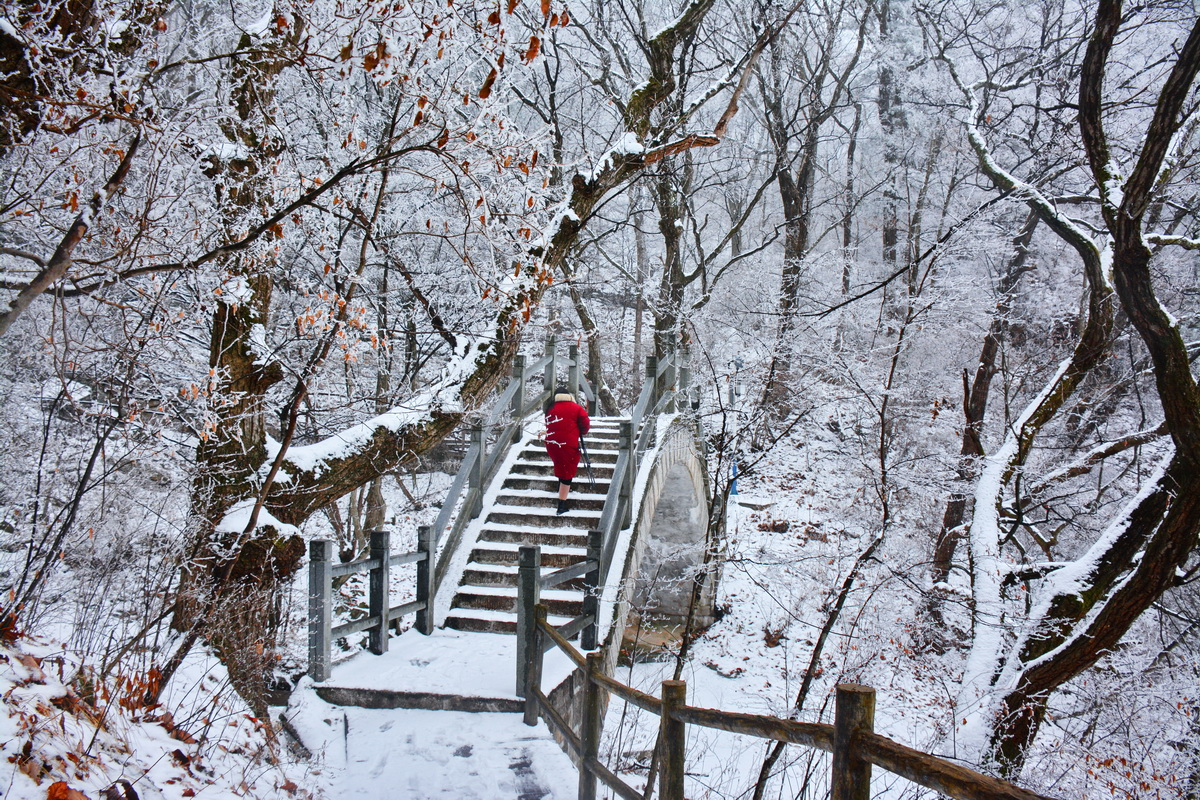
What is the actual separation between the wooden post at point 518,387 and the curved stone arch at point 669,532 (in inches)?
A: 79.3

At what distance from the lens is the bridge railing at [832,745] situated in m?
1.80

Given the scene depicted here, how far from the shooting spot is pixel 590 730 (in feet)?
13.7

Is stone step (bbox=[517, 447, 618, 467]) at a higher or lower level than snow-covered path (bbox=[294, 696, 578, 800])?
higher

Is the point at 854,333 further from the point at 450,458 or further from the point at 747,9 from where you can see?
the point at 450,458

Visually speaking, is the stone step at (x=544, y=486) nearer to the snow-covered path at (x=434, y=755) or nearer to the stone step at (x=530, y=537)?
the stone step at (x=530, y=537)

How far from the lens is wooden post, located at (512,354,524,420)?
9969 mm

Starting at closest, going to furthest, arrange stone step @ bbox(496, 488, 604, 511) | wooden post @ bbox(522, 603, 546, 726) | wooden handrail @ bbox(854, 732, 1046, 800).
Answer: wooden handrail @ bbox(854, 732, 1046, 800) → wooden post @ bbox(522, 603, 546, 726) → stone step @ bbox(496, 488, 604, 511)

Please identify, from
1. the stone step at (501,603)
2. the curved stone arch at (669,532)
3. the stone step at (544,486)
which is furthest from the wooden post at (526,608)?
the stone step at (544,486)

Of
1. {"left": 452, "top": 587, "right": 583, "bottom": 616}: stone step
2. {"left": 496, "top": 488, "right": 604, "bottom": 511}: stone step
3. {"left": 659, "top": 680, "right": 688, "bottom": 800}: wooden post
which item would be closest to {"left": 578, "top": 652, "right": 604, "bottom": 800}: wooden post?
{"left": 659, "top": 680, "right": 688, "bottom": 800}: wooden post

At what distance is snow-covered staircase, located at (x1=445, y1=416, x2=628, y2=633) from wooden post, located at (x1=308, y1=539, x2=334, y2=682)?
5.83ft

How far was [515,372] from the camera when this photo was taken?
32.7 ft

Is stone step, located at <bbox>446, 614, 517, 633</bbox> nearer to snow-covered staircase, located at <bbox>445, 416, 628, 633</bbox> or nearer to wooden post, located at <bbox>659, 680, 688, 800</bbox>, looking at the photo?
snow-covered staircase, located at <bbox>445, 416, 628, 633</bbox>

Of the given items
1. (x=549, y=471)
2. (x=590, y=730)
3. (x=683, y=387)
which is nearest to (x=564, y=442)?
(x=549, y=471)

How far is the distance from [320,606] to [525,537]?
3.09 meters
